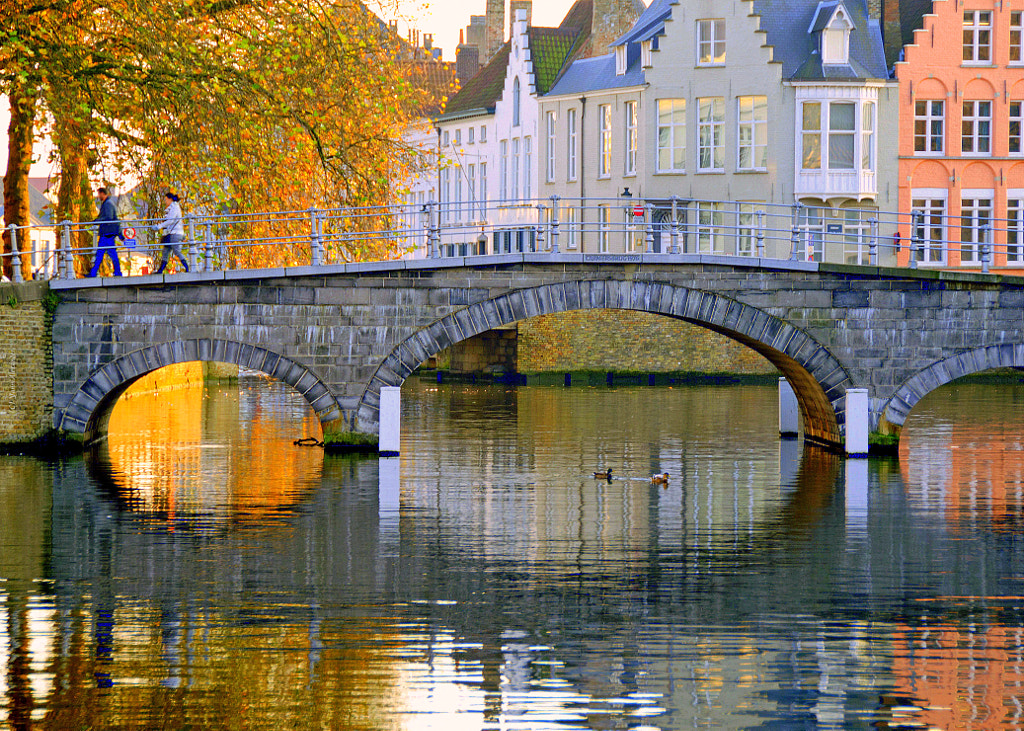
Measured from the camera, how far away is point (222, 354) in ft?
86.2

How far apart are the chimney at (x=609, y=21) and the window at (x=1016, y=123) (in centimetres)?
1431

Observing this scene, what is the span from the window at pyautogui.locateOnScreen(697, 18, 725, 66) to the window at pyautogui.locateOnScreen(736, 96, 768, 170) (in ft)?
4.83

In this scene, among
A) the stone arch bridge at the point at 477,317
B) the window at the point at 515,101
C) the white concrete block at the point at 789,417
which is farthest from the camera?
the window at the point at 515,101

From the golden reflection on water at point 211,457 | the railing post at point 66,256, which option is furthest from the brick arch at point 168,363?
the railing post at point 66,256

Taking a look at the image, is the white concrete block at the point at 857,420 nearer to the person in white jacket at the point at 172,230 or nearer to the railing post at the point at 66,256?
the person in white jacket at the point at 172,230

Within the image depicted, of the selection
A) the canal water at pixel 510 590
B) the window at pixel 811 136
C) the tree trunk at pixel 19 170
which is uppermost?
the window at pixel 811 136


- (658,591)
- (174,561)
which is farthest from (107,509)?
(658,591)

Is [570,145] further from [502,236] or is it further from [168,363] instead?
[168,363]

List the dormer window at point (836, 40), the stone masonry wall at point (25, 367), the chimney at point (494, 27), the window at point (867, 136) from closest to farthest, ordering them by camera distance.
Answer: the stone masonry wall at point (25, 367)
the dormer window at point (836, 40)
the window at point (867, 136)
the chimney at point (494, 27)

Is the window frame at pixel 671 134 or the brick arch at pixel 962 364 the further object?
the window frame at pixel 671 134

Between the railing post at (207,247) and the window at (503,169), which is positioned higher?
the window at (503,169)

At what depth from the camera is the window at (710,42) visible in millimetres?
49250

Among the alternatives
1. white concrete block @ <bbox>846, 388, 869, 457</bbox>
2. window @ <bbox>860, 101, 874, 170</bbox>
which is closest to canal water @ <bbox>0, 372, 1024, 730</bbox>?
white concrete block @ <bbox>846, 388, 869, 457</bbox>

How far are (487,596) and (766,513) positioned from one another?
7200 millimetres
